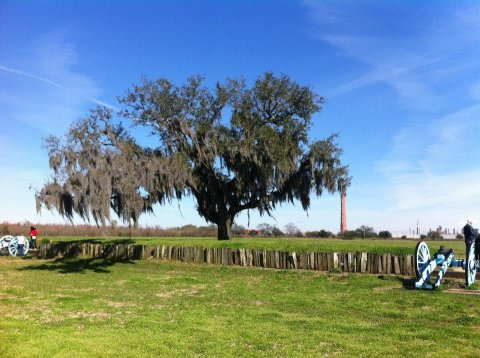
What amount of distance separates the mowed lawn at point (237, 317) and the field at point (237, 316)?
0.02 metres

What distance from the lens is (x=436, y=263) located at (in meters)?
12.6

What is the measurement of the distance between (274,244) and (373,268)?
16.8 ft

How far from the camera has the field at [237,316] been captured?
6.52 metres

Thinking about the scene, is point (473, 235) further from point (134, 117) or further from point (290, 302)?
point (134, 117)

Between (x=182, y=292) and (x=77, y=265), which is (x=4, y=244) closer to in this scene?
(x=77, y=265)

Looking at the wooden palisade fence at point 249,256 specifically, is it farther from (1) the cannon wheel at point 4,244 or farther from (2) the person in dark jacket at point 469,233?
(2) the person in dark jacket at point 469,233

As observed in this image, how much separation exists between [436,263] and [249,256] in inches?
289

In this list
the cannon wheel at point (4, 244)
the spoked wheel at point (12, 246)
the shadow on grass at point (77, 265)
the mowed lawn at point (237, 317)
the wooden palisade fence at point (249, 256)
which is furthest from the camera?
the cannon wheel at point (4, 244)

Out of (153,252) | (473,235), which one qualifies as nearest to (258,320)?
(473,235)

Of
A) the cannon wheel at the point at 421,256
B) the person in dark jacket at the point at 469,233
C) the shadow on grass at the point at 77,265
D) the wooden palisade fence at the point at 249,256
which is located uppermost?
the person in dark jacket at the point at 469,233

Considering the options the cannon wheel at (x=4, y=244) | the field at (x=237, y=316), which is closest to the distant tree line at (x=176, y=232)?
the cannon wheel at (x=4, y=244)

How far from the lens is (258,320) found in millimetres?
8430

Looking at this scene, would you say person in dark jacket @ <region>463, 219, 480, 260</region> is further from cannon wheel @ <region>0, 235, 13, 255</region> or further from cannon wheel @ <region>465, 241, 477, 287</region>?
cannon wheel @ <region>0, 235, 13, 255</region>

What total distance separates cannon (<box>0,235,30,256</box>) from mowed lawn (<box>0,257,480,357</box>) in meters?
9.90
